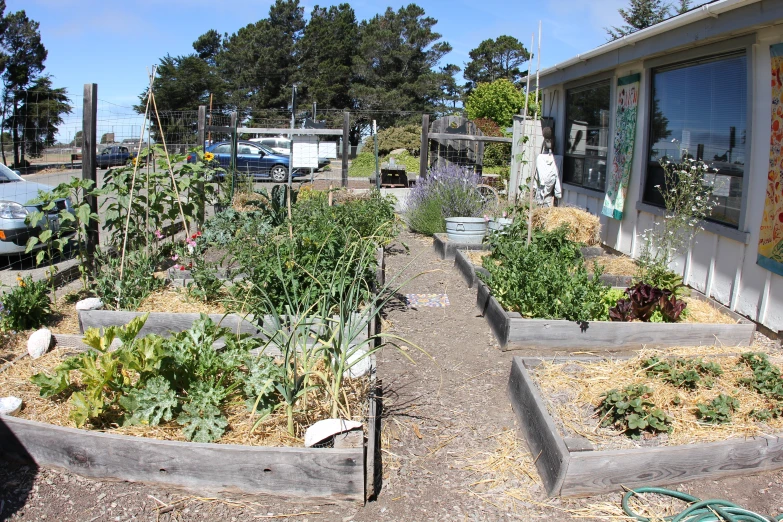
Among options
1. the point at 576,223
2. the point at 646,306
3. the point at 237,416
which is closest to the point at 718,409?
the point at 646,306

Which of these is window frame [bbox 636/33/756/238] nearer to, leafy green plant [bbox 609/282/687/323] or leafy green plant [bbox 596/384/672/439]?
leafy green plant [bbox 609/282/687/323]

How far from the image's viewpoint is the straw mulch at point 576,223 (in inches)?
298

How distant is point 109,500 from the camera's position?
2.79 metres

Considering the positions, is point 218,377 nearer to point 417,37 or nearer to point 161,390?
point 161,390

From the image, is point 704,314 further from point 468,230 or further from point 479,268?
point 468,230

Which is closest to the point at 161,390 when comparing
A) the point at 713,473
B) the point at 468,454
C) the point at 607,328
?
the point at 468,454

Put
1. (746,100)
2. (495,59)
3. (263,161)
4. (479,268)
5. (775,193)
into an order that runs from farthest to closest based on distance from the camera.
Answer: (495,59)
(263,161)
(479,268)
(746,100)
(775,193)

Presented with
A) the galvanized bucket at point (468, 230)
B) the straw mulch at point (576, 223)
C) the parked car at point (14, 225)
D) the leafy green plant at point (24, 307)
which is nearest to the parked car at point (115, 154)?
the parked car at point (14, 225)

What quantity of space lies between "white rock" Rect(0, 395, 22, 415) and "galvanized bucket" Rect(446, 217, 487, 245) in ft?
18.3

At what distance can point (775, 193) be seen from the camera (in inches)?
185

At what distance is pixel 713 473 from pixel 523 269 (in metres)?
2.51

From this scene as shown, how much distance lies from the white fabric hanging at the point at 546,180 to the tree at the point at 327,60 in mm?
34113

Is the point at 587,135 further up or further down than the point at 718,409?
further up

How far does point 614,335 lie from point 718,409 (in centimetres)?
130
